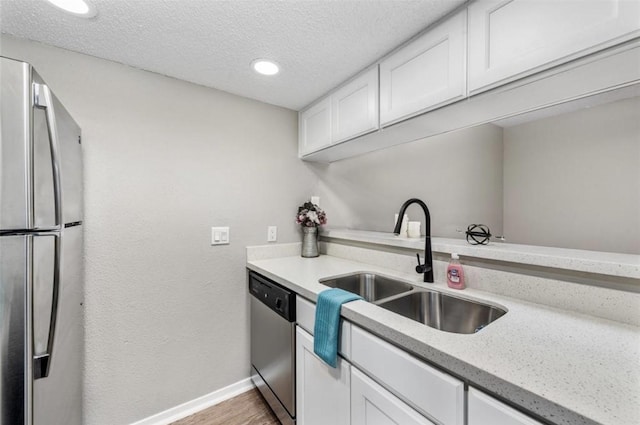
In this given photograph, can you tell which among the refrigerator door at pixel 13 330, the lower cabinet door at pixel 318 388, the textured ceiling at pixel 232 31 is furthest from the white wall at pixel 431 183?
the refrigerator door at pixel 13 330

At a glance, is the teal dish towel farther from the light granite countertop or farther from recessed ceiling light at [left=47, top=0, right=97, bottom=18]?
recessed ceiling light at [left=47, top=0, right=97, bottom=18]

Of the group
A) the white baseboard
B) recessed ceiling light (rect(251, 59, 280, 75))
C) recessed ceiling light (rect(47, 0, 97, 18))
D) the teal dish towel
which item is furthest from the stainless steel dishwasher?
recessed ceiling light (rect(47, 0, 97, 18))

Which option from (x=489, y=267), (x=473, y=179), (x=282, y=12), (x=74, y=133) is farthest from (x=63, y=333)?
(x=473, y=179)

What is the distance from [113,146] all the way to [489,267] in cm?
217

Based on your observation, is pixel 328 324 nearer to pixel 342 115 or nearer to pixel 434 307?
pixel 434 307

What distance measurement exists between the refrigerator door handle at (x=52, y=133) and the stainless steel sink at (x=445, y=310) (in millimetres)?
1419

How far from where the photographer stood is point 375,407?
36.7 inches

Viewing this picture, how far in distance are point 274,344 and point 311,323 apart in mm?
467

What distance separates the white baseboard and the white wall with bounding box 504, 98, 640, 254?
2.66 metres

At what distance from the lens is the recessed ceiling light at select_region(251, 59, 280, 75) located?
1495 mm

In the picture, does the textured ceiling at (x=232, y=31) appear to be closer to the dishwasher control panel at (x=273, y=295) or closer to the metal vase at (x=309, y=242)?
the metal vase at (x=309, y=242)

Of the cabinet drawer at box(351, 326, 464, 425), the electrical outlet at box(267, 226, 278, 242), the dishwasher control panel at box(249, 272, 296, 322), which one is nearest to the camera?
the cabinet drawer at box(351, 326, 464, 425)

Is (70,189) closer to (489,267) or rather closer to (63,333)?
(63,333)

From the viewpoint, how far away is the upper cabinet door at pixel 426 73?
1.08 metres
